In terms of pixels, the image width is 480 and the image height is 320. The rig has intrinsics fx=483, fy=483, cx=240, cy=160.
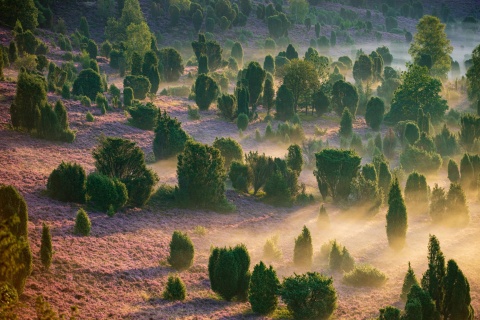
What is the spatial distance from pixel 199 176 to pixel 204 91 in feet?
70.4

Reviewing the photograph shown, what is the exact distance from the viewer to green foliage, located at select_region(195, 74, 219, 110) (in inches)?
1847

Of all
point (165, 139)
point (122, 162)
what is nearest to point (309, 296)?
point (122, 162)

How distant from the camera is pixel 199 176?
88.2ft

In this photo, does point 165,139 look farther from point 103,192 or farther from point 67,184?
point 67,184

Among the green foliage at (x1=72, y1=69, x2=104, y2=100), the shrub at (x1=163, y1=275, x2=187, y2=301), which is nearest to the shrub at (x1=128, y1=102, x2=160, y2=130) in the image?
the green foliage at (x1=72, y1=69, x2=104, y2=100)

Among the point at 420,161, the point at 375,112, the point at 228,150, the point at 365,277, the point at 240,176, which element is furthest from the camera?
the point at 375,112

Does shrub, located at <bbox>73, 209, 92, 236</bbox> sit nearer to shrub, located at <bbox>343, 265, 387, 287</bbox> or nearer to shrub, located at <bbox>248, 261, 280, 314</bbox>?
shrub, located at <bbox>248, 261, 280, 314</bbox>

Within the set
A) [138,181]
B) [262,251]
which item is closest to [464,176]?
[262,251]

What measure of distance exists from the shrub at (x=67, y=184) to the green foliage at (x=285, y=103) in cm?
2769

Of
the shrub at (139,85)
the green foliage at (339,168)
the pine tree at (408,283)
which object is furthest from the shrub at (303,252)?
the shrub at (139,85)

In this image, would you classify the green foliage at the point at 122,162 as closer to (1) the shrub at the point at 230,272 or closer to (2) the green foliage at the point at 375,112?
(1) the shrub at the point at 230,272

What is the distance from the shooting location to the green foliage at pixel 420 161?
36.9 metres

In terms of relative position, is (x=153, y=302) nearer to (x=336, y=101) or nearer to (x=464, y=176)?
(x=464, y=176)

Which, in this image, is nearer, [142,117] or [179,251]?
[179,251]
